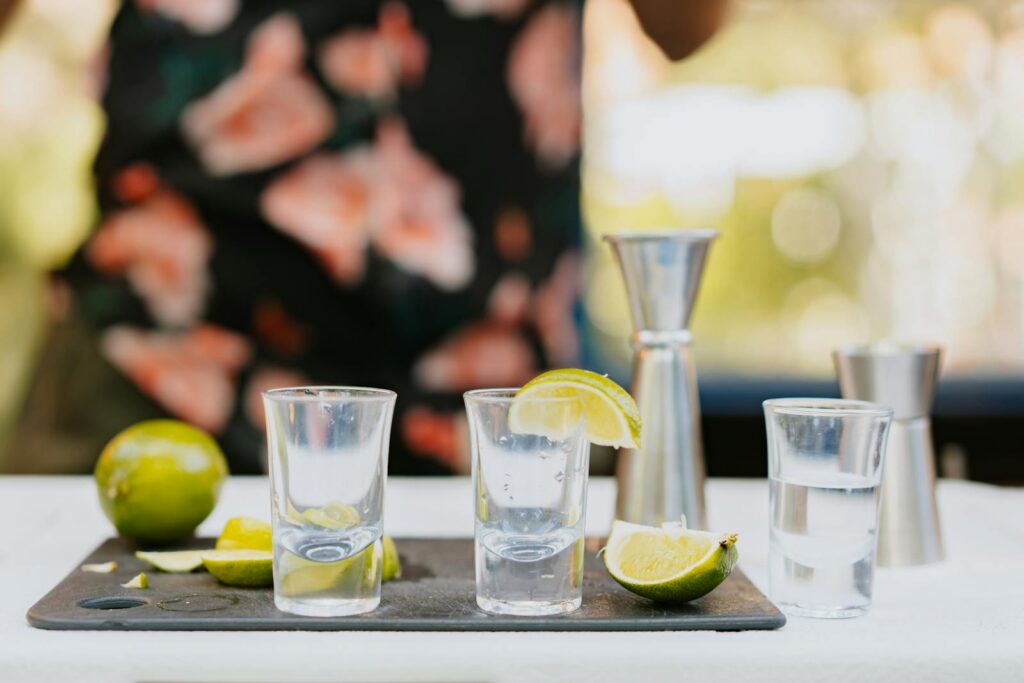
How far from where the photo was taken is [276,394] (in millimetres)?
764

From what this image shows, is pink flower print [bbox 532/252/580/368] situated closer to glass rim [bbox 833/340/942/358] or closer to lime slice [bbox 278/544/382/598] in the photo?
Result: glass rim [bbox 833/340/942/358]

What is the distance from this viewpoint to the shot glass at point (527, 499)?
752 mm

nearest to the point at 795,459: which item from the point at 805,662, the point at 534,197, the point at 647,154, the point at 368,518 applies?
the point at 805,662

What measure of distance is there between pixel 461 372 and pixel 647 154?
0.67m

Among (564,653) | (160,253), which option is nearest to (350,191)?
(160,253)

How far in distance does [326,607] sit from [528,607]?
130 mm

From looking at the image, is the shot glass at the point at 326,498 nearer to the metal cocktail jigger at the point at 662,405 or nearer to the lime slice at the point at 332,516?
the lime slice at the point at 332,516

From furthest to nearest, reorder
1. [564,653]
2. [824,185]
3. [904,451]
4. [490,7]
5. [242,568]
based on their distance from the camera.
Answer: [824,185]
[490,7]
[904,451]
[242,568]
[564,653]

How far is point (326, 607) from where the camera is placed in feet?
2.49

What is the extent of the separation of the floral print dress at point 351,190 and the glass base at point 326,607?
1.62 m

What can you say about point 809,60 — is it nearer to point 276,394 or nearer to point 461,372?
point 461,372

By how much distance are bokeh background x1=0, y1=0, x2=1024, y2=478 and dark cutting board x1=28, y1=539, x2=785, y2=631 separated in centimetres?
173

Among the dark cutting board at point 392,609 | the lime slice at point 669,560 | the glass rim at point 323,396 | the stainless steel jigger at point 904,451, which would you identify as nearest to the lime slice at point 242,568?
the dark cutting board at point 392,609

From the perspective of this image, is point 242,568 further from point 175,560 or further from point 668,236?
point 668,236
